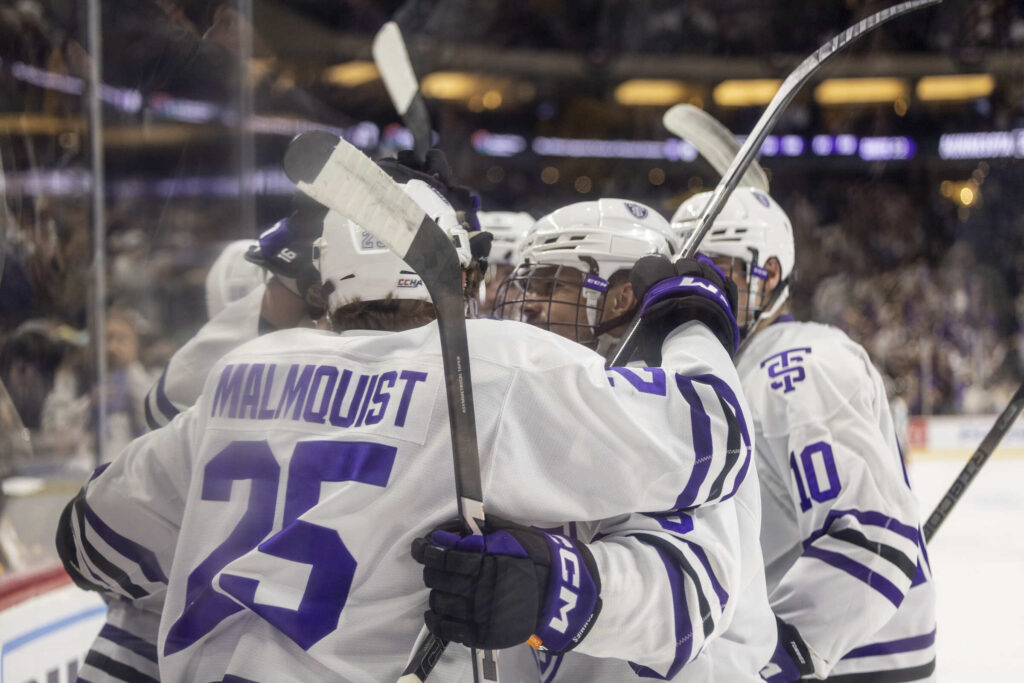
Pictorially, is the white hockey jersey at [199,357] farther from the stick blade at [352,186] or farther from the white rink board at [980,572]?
the white rink board at [980,572]

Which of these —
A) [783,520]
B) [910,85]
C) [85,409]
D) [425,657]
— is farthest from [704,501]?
[910,85]

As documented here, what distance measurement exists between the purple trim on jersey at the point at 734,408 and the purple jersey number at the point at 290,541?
310 mm

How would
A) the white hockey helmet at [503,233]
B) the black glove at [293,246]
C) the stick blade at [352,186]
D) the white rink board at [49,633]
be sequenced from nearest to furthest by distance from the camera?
1. the stick blade at [352,186]
2. the black glove at [293,246]
3. the white rink board at [49,633]
4. the white hockey helmet at [503,233]

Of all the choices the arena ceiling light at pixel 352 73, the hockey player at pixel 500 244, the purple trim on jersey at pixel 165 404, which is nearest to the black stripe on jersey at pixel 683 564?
the purple trim on jersey at pixel 165 404

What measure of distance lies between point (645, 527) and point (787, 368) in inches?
25.8

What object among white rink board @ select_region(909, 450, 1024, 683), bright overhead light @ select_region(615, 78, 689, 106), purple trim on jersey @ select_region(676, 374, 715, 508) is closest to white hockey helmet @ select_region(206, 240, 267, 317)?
purple trim on jersey @ select_region(676, 374, 715, 508)

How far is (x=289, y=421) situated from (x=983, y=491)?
180 inches

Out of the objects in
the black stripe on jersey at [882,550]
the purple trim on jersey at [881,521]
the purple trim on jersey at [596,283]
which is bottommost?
the black stripe on jersey at [882,550]

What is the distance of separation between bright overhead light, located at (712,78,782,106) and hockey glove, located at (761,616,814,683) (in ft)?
15.4

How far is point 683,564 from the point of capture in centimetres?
86

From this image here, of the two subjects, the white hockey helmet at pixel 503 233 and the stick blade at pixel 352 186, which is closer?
the stick blade at pixel 352 186

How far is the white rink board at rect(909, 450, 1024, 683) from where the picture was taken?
2.20 metres

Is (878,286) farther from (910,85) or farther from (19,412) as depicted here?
(19,412)

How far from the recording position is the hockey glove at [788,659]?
4.32 feet
